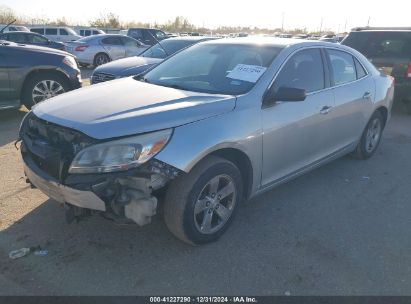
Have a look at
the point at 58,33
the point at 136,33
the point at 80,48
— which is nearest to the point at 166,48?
the point at 80,48

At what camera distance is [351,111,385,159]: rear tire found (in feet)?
17.9

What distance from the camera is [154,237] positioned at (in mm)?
3443

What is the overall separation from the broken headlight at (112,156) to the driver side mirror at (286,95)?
1282 millimetres

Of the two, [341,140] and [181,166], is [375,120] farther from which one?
[181,166]

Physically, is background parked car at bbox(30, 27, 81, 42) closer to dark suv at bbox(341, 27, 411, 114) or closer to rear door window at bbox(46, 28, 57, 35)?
rear door window at bbox(46, 28, 57, 35)

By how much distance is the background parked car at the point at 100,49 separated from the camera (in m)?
16.5

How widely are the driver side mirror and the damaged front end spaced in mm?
1154

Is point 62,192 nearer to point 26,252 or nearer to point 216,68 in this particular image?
point 26,252

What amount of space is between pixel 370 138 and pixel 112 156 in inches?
163

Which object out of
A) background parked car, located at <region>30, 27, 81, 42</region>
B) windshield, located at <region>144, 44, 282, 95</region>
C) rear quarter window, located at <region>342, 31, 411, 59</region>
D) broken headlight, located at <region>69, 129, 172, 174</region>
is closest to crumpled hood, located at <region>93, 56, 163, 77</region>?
windshield, located at <region>144, 44, 282, 95</region>

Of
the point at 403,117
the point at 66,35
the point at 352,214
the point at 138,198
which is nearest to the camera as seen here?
the point at 138,198

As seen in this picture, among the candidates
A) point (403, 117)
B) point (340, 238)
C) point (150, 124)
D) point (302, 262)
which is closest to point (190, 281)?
point (302, 262)

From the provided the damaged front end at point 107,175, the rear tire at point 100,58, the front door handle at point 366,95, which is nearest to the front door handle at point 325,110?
the front door handle at point 366,95

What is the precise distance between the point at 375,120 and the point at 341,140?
1157mm
